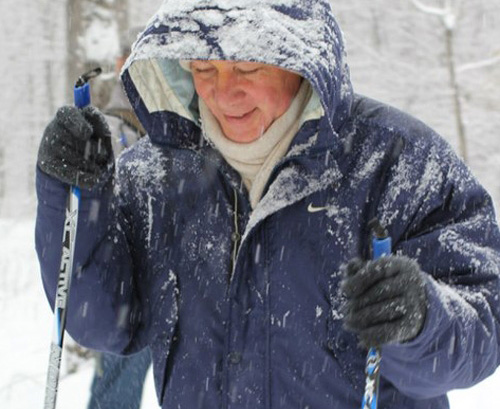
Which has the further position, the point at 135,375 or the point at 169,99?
the point at 135,375

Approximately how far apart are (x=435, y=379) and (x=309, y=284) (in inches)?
16.8

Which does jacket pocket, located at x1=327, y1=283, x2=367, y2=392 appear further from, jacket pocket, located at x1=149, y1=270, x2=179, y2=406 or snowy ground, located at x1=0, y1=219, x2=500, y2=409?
snowy ground, located at x1=0, y1=219, x2=500, y2=409

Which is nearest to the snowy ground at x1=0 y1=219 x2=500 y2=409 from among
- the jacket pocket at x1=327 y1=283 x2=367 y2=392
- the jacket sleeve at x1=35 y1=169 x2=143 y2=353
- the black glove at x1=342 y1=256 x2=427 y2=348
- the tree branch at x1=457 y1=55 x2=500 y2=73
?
the jacket sleeve at x1=35 y1=169 x2=143 y2=353

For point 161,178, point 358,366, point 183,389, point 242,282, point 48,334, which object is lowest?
point 48,334

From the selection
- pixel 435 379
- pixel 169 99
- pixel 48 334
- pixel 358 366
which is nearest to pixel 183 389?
pixel 358 366

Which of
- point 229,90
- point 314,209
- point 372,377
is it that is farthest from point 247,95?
point 372,377

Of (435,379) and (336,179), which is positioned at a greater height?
(336,179)

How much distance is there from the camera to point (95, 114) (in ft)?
7.43

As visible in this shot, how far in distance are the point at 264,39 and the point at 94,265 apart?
0.86 meters

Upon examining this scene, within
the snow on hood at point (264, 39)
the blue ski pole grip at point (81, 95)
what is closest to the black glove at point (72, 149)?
the blue ski pole grip at point (81, 95)

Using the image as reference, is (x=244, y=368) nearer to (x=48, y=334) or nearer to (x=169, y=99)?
(x=169, y=99)

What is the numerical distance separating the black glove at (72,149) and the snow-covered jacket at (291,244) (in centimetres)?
8

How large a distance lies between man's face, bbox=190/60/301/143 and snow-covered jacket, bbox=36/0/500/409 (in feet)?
0.29

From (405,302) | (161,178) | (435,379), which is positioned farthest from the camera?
(161,178)
